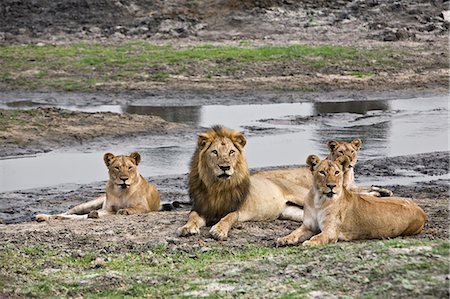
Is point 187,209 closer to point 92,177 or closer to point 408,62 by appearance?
point 92,177

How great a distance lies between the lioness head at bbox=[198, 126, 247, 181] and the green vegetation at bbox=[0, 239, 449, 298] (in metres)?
1.48

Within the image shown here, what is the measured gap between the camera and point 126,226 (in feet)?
36.5

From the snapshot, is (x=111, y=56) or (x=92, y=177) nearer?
(x=92, y=177)

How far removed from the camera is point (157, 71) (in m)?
25.0

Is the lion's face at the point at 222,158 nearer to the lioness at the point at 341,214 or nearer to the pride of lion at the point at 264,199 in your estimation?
the pride of lion at the point at 264,199

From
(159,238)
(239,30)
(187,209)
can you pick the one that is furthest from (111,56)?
(159,238)

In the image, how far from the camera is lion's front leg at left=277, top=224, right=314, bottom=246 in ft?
33.1

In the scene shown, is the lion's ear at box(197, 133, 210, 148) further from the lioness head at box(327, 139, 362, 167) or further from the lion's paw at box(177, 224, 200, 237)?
the lioness head at box(327, 139, 362, 167)

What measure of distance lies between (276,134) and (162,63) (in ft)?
22.6

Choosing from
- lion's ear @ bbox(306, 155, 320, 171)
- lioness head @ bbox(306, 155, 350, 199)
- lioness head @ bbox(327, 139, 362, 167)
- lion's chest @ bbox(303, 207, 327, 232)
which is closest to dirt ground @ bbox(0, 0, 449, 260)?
lion's chest @ bbox(303, 207, 327, 232)

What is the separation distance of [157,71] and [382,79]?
450cm

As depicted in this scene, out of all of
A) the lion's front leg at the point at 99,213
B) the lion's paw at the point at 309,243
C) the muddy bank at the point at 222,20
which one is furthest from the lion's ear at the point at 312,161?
the muddy bank at the point at 222,20

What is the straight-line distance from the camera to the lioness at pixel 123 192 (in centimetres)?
1242

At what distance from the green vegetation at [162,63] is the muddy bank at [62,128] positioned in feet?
13.9
